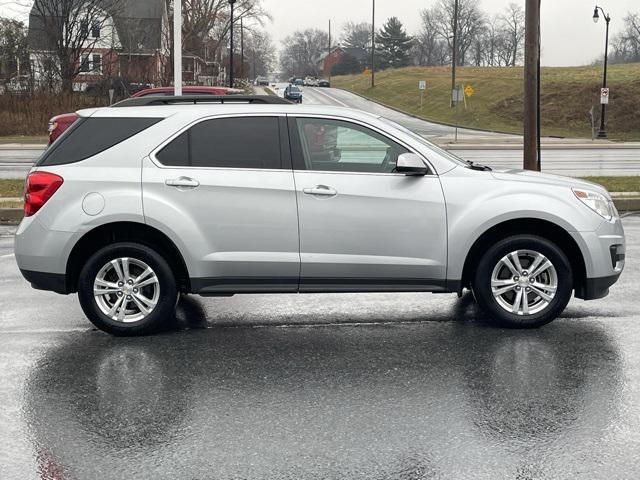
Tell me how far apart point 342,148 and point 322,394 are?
237cm

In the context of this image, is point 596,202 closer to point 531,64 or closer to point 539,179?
point 539,179

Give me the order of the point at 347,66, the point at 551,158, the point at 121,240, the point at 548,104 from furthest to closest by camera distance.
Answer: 1. the point at 347,66
2. the point at 548,104
3. the point at 551,158
4. the point at 121,240

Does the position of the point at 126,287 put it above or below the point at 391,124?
below

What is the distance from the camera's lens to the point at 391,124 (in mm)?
7070

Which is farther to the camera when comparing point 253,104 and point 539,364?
point 253,104

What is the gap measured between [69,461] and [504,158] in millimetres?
25794

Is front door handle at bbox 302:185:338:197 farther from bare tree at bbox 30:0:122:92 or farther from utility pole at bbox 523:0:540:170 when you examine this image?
bare tree at bbox 30:0:122:92

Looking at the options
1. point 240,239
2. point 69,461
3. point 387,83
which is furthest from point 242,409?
point 387,83

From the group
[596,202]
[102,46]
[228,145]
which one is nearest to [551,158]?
[596,202]

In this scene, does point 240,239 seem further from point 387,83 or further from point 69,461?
point 387,83

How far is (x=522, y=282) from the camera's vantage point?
690 cm

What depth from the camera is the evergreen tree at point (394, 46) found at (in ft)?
464

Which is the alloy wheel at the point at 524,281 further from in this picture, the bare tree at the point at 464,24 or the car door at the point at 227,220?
the bare tree at the point at 464,24

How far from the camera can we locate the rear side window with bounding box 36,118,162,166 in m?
6.82
